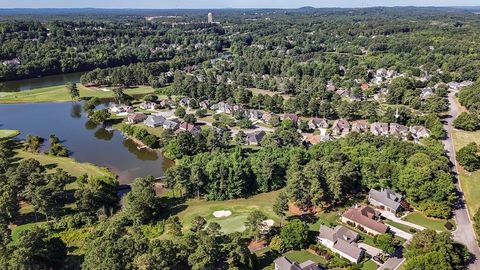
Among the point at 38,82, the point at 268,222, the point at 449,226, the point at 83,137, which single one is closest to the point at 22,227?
the point at 268,222

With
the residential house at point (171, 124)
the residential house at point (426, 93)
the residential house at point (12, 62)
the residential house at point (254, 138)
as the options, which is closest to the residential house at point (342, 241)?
the residential house at point (254, 138)

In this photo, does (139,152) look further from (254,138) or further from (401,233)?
(401,233)

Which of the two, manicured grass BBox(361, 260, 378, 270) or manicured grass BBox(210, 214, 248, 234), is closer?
manicured grass BBox(361, 260, 378, 270)

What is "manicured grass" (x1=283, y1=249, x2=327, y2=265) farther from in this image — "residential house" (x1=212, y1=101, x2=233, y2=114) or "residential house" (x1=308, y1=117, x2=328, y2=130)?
"residential house" (x1=212, y1=101, x2=233, y2=114)

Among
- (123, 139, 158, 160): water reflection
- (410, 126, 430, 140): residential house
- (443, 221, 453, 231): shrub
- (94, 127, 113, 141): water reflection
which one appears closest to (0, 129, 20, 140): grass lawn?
(94, 127, 113, 141): water reflection

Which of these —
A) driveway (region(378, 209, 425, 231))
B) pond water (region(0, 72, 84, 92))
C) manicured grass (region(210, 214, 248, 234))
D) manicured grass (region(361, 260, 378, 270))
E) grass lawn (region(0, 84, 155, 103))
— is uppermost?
pond water (region(0, 72, 84, 92))

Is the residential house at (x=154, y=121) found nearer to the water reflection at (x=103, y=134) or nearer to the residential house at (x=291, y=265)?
the water reflection at (x=103, y=134)

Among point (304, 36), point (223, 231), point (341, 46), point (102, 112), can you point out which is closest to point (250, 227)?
point (223, 231)
